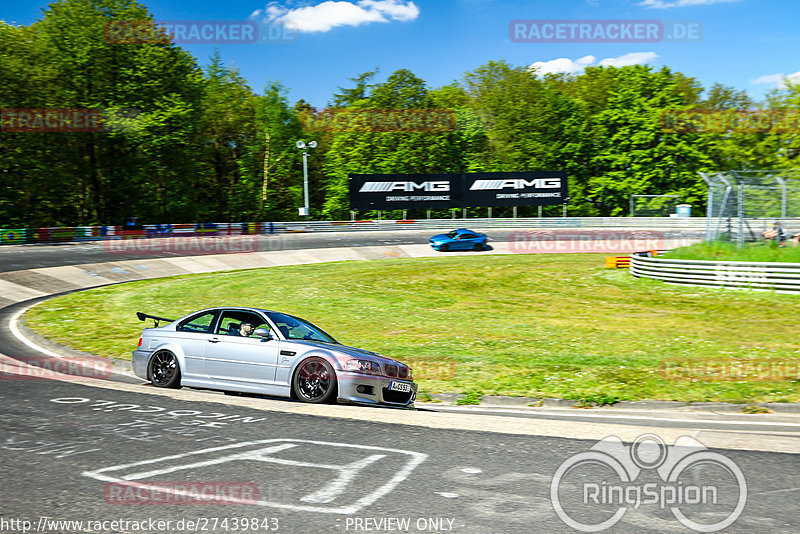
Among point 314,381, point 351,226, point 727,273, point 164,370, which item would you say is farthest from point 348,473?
point 351,226

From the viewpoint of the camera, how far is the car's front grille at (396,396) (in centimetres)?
956

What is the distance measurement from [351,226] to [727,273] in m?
31.3

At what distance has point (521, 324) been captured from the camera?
18.0 metres

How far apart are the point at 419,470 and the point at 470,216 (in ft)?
180

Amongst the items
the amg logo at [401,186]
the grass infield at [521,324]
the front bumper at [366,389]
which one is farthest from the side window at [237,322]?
the amg logo at [401,186]

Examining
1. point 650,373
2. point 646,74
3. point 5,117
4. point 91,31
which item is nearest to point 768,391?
point 650,373

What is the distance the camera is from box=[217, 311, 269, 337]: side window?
10.2 metres

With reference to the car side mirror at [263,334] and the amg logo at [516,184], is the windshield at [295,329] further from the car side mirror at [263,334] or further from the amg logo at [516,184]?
the amg logo at [516,184]

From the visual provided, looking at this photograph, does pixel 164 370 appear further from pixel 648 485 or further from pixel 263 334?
pixel 648 485

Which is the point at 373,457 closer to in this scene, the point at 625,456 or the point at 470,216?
the point at 625,456

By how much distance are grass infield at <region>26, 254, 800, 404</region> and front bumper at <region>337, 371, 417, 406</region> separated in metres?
2.28

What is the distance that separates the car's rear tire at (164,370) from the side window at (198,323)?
1.53ft

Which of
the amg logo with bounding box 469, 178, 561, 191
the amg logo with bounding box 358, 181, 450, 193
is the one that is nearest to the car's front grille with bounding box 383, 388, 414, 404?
the amg logo with bounding box 358, 181, 450, 193

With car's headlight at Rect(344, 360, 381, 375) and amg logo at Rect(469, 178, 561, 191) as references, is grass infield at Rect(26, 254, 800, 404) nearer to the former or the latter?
car's headlight at Rect(344, 360, 381, 375)
